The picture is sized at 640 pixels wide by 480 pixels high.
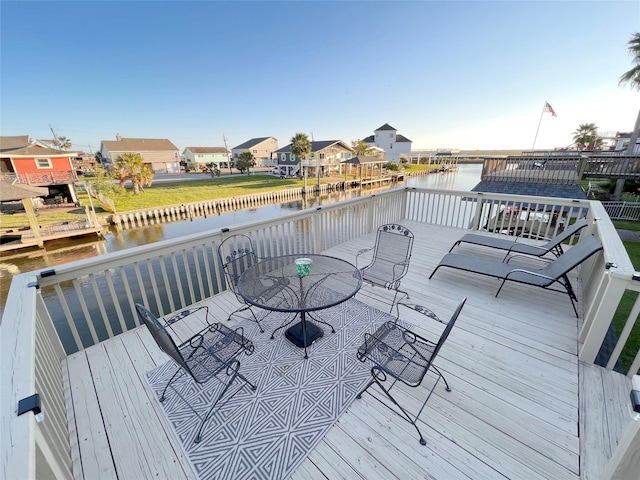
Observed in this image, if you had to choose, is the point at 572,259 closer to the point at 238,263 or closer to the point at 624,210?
the point at 238,263

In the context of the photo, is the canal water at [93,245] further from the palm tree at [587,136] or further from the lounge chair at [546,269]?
the palm tree at [587,136]

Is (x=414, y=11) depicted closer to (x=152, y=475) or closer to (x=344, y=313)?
(x=344, y=313)

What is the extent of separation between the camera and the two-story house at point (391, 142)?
44.8m

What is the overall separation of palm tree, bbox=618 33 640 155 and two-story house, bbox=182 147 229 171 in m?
47.3

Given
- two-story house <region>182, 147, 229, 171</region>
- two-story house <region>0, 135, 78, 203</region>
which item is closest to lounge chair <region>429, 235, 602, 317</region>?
two-story house <region>0, 135, 78, 203</region>

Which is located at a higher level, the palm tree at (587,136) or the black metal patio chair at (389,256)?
the palm tree at (587,136)

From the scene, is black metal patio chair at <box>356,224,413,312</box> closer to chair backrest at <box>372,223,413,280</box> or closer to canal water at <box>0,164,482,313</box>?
chair backrest at <box>372,223,413,280</box>

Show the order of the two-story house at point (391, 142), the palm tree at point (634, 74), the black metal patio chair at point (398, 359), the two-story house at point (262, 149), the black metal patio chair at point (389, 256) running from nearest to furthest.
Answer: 1. the black metal patio chair at point (398, 359)
2. the black metal patio chair at point (389, 256)
3. the palm tree at point (634, 74)
4. the two-story house at point (262, 149)
5. the two-story house at point (391, 142)

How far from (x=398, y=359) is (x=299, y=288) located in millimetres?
1152

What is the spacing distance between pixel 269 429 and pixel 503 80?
17106mm

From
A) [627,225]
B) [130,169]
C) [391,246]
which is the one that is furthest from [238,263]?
[130,169]

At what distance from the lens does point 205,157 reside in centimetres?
4381

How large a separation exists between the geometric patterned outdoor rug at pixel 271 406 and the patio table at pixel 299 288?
0.19 metres

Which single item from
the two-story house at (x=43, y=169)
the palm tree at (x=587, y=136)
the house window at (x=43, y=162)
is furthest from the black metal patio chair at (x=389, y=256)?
the palm tree at (x=587, y=136)
